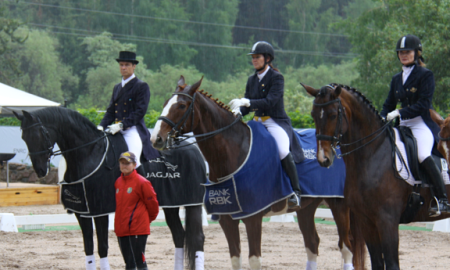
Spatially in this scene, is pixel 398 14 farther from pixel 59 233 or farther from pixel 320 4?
pixel 320 4

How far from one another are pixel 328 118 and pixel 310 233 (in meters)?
2.36

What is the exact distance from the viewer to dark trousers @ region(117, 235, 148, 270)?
218 inches

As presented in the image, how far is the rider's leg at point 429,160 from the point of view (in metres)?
5.15

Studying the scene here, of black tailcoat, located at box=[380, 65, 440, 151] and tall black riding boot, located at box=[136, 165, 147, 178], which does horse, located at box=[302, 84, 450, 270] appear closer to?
black tailcoat, located at box=[380, 65, 440, 151]

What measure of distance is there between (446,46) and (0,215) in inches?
494

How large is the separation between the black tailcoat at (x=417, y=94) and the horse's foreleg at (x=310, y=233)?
1790 mm

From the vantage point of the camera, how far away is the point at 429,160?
518cm

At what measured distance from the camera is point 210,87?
1783 inches

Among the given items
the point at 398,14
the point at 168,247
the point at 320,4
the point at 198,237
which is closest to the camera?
the point at 198,237

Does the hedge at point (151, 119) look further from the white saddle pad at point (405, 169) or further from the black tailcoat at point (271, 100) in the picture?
the white saddle pad at point (405, 169)

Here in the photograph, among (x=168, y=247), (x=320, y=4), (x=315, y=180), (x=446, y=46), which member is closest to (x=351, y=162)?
(x=315, y=180)

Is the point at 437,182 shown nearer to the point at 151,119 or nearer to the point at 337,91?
the point at 337,91

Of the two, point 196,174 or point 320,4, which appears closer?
point 196,174

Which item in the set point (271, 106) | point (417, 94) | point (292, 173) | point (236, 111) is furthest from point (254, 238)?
point (417, 94)
